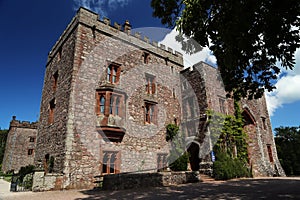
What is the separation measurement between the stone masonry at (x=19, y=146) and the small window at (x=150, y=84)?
2623 cm

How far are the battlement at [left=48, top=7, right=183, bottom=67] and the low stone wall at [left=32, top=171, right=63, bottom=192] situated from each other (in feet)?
30.2

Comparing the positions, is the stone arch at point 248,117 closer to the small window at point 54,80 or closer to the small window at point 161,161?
the small window at point 161,161

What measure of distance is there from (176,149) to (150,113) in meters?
3.39

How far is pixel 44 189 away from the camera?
9.41 meters

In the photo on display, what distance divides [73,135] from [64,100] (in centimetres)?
247

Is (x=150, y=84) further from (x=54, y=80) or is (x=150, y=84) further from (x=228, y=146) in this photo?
(x=228, y=146)

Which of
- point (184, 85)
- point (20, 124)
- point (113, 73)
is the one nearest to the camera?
point (113, 73)

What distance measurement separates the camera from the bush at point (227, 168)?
41.9ft

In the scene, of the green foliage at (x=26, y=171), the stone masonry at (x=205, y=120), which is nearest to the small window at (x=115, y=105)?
the green foliage at (x=26, y=171)

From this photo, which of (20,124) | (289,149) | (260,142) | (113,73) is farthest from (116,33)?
(289,149)

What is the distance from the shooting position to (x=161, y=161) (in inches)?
583

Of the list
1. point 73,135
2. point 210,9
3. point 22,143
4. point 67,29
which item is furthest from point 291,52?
point 22,143

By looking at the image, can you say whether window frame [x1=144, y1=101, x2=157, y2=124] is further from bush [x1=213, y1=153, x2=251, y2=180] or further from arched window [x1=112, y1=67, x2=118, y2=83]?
bush [x1=213, y1=153, x2=251, y2=180]

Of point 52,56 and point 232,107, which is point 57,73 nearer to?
point 52,56
